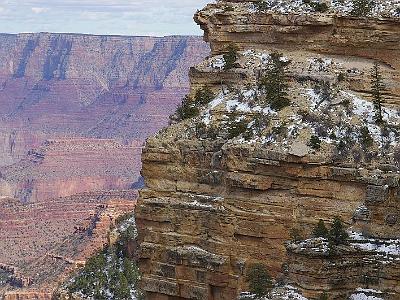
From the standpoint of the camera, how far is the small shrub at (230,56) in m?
39.9

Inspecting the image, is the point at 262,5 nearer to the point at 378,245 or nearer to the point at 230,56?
the point at 230,56

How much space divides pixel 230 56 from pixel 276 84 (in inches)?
118

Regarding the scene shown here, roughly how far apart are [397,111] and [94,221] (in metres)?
88.5

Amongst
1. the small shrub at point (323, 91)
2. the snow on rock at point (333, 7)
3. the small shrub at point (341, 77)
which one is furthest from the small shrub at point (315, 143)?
the snow on rock at point (333, 7)

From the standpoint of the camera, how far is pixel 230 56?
132 feet

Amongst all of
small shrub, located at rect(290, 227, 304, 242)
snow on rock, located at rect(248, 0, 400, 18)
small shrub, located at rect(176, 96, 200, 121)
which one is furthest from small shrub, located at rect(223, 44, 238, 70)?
small shrub, located at rect(290, 227, 304, 242)

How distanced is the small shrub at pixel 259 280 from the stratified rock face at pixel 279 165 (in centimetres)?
34

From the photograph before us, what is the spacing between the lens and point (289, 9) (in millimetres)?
39469

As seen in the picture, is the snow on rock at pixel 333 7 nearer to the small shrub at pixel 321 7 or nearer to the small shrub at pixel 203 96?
the small shrub at pixel 321 7

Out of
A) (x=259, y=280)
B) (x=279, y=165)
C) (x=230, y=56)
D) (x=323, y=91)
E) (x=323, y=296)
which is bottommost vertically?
(x=323, y=296)

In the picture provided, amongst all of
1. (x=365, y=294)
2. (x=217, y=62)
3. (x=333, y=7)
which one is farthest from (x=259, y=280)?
(x=333, y=7)

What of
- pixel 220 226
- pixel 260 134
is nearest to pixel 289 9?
pixel 260 134

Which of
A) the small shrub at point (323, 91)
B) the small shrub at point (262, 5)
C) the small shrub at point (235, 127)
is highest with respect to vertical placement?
the small shrub at point (262, 5)

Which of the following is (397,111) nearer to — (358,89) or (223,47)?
(358,89)
